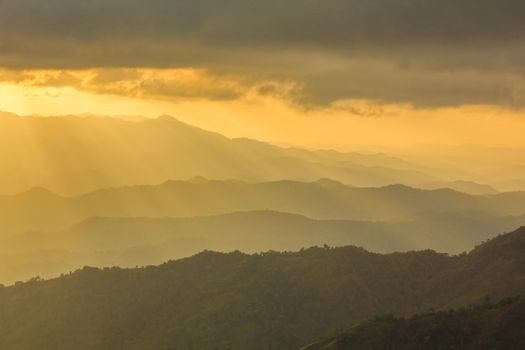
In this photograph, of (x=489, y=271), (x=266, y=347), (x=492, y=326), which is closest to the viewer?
(x=492, y=326)

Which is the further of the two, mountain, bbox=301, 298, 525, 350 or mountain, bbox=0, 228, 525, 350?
mountain, bbox=0, 228, 525, 350

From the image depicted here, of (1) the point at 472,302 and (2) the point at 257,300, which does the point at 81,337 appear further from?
(1) the point at 472,302

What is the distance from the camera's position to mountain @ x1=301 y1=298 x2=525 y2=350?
119250 mm

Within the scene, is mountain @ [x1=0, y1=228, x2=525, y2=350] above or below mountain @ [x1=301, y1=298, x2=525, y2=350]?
above

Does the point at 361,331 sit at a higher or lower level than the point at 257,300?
lower

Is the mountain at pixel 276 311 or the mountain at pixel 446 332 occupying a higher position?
the mountain at pixel 276 311

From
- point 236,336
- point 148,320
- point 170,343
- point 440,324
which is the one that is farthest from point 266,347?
point 440,324

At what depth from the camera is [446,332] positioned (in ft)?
407

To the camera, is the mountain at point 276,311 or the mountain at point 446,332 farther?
the mountain at point 276,311

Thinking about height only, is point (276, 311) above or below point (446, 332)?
above

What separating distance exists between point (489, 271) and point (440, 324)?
63.9 m

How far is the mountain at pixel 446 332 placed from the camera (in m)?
119

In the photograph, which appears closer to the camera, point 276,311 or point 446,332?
point 446,332

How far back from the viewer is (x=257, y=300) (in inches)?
7534
